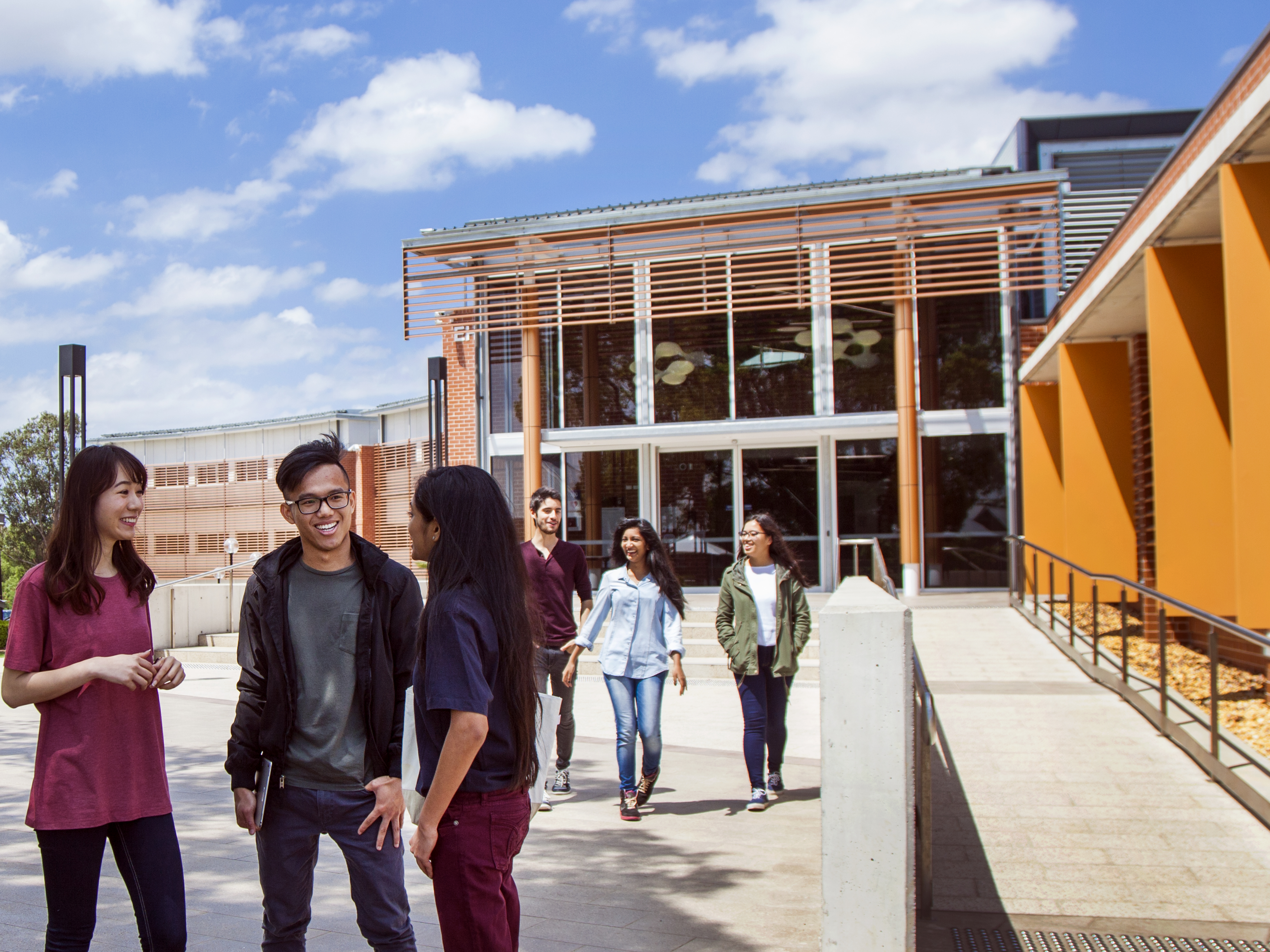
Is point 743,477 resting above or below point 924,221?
below

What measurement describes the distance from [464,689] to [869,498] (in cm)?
1578

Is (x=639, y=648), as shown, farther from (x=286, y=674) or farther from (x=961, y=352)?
(x=961, y=352)

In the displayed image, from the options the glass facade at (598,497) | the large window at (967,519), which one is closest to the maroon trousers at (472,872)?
the large window at (967,519)

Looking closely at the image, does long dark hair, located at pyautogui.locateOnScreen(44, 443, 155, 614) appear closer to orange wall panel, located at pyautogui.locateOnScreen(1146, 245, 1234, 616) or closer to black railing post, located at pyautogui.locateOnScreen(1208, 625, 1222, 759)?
black railing post, located at pyautogui.locateOnScreen(1208, 625, 1222, 759)

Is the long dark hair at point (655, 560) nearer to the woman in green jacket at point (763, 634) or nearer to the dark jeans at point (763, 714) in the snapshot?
the woman in green jacket at point (763, 634)

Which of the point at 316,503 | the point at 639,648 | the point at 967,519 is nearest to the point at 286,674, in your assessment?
the point at 316,503

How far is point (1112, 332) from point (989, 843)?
31.5 feet

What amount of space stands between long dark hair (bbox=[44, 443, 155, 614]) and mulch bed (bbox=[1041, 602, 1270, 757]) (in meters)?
6.02

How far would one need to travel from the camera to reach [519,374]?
19.8 m

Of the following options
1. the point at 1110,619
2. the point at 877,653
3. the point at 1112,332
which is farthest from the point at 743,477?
the point at 877,653

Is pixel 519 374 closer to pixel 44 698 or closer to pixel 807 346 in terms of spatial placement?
pixel 807 346

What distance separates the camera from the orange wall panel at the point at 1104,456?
46.6ft

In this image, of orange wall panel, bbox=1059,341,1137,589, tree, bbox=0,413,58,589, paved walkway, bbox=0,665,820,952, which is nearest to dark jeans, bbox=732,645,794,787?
paved walkway, bbox=0,665,820,952

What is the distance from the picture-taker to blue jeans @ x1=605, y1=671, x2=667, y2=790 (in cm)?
643
